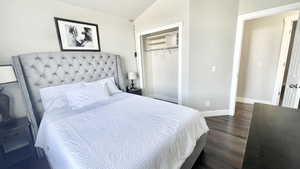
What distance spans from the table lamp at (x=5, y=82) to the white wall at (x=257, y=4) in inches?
151

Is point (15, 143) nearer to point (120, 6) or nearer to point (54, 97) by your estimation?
point (54, 97)

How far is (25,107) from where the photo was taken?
188 cm

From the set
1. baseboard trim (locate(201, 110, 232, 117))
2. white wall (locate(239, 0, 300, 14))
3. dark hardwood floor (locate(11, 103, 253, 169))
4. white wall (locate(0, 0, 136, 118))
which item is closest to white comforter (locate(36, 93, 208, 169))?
dark hardwood floor (locate(11, 103, 253, 169))

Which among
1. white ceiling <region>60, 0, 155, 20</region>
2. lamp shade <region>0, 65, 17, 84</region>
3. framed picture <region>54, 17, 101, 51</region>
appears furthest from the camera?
white ceiling <region>60, 0, 155, 20</region>

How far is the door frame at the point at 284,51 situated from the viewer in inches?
110

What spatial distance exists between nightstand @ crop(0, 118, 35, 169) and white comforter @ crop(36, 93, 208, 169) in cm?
25

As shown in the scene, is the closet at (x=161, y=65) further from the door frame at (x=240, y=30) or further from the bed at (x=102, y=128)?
the bed at (x=102, y=128)

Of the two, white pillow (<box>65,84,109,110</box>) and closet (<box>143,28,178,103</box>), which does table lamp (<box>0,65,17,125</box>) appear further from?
closet (<box>143,28,178,103</box>)

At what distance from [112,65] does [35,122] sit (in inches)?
65.3

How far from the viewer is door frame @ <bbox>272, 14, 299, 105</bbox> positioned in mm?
2799

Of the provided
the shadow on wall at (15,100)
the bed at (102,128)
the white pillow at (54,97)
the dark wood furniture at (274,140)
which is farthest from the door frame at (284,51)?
the shadow on wall at (15,100)

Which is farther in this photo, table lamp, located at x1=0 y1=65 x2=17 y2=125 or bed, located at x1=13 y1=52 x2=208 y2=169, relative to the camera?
table lamp, located at x1=0 y1=65 x2=17 y2=125

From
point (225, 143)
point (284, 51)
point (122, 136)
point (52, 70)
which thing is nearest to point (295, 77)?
point (225, 143)

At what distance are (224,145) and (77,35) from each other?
3186 mm
